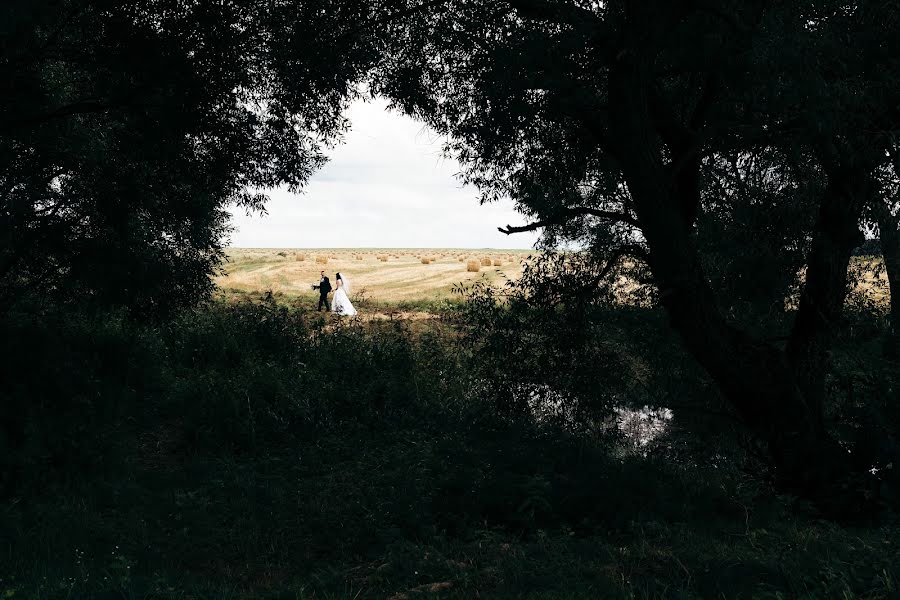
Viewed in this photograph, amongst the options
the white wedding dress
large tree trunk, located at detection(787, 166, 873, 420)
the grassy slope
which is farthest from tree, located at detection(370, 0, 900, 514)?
the white wedding dress

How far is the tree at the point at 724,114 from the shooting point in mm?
6648

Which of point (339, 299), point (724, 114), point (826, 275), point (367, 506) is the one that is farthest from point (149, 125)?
point (339, 299)

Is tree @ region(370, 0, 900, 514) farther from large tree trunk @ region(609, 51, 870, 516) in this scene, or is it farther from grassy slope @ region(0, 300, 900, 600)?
grassy slope @ region(0, 300, 900, 600)

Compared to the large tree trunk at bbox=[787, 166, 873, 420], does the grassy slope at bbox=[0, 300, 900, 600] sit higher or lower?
lower

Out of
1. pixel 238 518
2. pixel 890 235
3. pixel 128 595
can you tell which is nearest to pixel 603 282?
pixel 890 235

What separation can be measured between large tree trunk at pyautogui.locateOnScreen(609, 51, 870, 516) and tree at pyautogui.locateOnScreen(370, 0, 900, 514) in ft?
0.06

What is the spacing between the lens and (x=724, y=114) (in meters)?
8.50

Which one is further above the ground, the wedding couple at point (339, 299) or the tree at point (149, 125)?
the tree at point (149, 125)

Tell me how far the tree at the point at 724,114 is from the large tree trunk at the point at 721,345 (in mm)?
17

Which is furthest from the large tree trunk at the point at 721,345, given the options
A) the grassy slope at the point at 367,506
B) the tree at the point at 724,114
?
the grassy slope at the point at 367,506

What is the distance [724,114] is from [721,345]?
3.02 meters

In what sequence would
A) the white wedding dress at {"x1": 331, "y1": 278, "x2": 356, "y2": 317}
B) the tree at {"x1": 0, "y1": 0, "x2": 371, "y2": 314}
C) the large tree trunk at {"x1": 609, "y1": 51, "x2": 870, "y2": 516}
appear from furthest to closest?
the white wedding dress at {"x1": 331, "y1": 278, "x2": 356, "y2": 317}
the tree at {"x1": 0, "y1": 0, "x2": 371, "y2": 314}
the large tree trunk at {"x1": 609, "y1": 51, "x2": 870, "y2": 516}

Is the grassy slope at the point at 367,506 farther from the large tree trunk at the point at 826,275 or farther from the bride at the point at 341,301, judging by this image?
the bride at the point at 341,301

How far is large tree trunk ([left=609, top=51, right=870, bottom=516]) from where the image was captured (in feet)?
25.2
